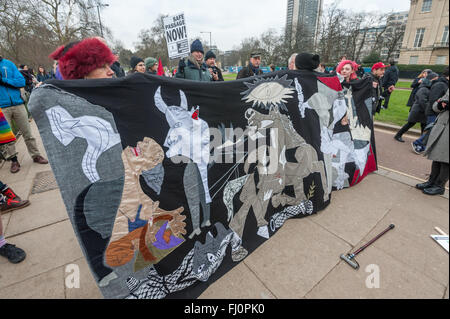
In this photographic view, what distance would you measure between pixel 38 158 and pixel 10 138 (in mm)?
2080

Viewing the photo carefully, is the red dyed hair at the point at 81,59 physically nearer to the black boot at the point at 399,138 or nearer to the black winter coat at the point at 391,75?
the black boot at the point at 399,138

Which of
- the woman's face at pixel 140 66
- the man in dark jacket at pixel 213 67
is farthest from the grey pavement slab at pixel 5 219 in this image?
the man in dark jacket at pixel 213 67

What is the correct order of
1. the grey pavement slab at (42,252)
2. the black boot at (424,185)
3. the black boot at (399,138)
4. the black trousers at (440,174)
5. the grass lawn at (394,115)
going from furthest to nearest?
the grass lawn at (394,115) < the black boot at (399,138) < the black boot at (424,185) < the black trousers at (440,174) < the grey pavement slab at (42,252)

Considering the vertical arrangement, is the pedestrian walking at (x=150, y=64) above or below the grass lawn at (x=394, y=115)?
above

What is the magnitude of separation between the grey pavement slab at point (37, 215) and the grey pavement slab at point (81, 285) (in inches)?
37.7

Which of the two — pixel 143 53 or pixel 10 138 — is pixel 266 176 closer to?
pixel 10 138

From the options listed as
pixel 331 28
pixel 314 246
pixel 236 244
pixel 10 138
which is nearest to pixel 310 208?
pixel 314 246

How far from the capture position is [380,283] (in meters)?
1.85

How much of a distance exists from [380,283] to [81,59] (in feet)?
10.0

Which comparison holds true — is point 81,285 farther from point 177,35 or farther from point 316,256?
point 177,35

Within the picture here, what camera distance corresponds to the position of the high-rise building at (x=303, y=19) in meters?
38.7

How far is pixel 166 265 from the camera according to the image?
1716 millimetres

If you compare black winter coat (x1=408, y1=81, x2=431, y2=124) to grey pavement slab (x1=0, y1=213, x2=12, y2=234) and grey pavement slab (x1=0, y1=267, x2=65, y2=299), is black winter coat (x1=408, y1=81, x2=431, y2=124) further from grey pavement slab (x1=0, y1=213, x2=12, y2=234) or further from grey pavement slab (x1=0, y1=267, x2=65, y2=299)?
grey pavement slab (x1=0, y1=213, x2=12, y2=234)

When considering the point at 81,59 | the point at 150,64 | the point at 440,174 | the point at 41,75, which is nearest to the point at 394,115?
the point at 440,174
